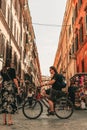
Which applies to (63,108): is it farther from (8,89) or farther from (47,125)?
(8,89)

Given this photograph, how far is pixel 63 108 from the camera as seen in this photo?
1057cm

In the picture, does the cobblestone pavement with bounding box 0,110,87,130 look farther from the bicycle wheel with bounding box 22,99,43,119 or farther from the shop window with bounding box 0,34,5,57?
the shop window with bounding box 0,34,5,57

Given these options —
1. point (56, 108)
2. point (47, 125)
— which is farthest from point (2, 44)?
point (47, 125)

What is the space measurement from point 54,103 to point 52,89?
44cm

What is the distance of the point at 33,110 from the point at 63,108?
93cm

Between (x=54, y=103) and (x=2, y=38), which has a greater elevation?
(x=2, y=38)

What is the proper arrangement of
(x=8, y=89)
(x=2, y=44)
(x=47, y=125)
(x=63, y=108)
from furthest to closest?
(x=2, y=44)
(x=63, y=108)
(x=8, y=89)
(x=47, y=125)

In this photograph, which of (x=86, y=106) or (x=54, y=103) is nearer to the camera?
(x=54, y=103)

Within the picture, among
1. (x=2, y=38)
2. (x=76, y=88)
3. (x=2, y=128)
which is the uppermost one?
(x=2, y=38)

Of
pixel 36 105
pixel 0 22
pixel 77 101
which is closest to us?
pixel 36 105

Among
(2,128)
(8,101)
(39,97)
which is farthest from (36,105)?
(2,128)

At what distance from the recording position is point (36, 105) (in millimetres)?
10312

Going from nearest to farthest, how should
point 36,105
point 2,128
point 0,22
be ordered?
1. point 2,128
2. point 36,105
3. point 0,22

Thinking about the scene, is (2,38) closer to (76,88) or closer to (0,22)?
(0,22)
